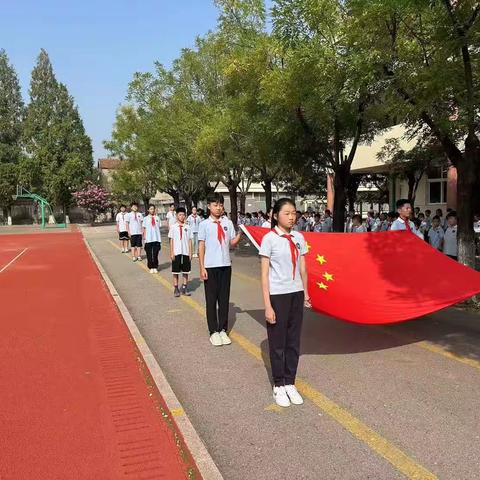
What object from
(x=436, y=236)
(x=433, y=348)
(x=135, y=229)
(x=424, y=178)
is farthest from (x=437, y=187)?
(x=433, y=348)

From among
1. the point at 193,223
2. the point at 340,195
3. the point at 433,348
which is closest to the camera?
the point at 433,348

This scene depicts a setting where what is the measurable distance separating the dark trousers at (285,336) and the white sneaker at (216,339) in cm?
214

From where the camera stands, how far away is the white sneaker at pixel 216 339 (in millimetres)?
6941

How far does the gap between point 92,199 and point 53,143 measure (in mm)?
8814

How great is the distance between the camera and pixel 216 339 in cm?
700

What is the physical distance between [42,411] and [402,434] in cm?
314

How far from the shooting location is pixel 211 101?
71.2 ft

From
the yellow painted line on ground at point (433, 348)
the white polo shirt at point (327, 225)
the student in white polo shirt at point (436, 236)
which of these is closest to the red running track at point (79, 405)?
the yellow painted line on ground at point (433, 348)

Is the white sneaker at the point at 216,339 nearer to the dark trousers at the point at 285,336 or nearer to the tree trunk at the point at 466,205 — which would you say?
the dark trousers at the point at 285,336

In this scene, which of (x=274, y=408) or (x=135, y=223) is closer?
(x=274, y=408)

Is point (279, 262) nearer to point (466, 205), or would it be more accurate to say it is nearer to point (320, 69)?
point (466, 205)

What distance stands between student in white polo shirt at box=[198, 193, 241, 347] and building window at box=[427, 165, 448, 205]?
69.2ft

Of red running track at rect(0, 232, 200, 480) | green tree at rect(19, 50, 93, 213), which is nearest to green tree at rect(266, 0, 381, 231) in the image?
red running track at rect(0, 232, 200, 480)

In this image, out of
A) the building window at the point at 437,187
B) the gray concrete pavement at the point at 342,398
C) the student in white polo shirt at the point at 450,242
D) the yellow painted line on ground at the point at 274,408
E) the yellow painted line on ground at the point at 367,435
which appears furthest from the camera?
the building window at the point at 437,187
